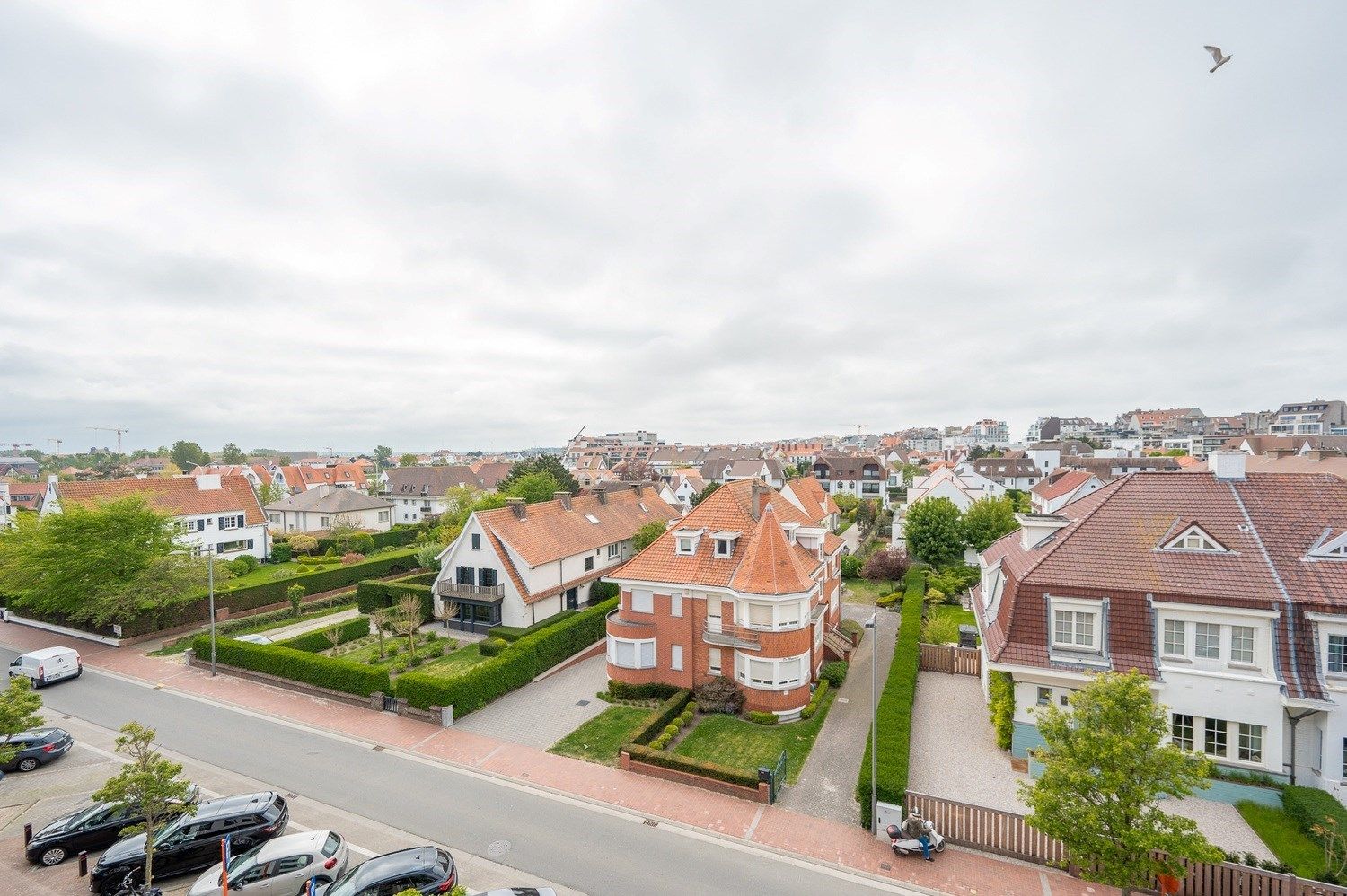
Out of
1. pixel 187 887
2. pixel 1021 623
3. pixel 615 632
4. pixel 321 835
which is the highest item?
pixel 1021 623

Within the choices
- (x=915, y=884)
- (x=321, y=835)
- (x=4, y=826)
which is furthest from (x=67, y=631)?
(x=915, y=884)

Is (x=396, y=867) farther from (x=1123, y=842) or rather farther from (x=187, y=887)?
(x=1123, y=842)

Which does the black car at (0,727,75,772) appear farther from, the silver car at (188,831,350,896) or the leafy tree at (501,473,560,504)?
the leafy tree at (501,473,560,504)

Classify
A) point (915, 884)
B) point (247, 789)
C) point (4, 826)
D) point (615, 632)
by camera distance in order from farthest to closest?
point (615, 632)
point (247, 789)
point (4, 826)
point (915, 884)

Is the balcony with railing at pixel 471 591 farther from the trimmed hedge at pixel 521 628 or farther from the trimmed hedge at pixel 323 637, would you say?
the trimmed hedge at pixel 323 637

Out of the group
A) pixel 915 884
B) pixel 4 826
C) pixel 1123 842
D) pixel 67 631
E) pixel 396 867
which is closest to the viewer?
pixel 1123 842

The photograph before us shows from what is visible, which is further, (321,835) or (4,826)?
(4,826)

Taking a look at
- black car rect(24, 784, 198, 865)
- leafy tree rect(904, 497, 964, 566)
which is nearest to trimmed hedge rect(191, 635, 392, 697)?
black car rect(24, 784, 198, 865)
